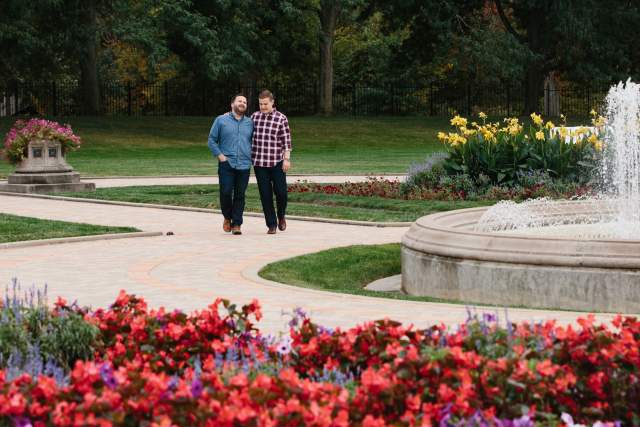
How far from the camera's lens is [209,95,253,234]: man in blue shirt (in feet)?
49.6

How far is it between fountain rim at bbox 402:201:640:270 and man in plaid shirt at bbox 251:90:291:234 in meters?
4.32

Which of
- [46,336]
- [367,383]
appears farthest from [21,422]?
[46,336]

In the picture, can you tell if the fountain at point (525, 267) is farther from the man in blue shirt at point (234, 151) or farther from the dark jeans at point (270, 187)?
the man in blue shirt at point (234, 151)

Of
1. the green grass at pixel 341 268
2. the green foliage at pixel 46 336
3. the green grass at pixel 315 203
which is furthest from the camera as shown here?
the green grass at pixel 315 203

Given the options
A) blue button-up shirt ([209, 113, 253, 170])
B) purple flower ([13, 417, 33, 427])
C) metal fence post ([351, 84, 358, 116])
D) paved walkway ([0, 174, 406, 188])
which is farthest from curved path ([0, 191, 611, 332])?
metal fence post ([351, 84, 358, 116])

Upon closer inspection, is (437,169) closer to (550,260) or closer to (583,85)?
(550,260)

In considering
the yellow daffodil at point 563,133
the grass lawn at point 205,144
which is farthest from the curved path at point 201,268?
the grass lawn at point 205,144

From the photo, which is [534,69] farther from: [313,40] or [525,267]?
[525,267]

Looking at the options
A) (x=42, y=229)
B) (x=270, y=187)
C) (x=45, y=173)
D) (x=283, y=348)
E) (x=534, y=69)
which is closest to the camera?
(x=283, y=348)

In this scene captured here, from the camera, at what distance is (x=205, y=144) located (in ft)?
150

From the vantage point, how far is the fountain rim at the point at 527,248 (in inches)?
375

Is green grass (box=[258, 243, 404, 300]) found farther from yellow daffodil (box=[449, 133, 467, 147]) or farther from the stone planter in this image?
the stone planter

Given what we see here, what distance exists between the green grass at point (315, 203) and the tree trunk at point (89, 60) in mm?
24139

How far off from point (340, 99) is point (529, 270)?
52178 millimetres
